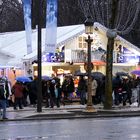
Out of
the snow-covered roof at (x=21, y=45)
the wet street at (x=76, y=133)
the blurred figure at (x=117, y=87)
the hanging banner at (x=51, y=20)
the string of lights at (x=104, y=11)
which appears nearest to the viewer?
the wet street at (x=76, y=133)

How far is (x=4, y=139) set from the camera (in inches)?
635

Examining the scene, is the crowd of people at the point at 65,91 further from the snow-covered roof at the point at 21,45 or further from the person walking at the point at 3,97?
the person walking at the point at 3,97

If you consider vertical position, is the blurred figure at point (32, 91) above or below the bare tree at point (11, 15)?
below

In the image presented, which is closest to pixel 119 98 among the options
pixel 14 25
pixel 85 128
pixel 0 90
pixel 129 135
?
pixel 0 90

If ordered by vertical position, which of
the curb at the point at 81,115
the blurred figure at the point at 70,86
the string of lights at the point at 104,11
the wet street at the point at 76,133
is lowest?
the wet street at the point at 76,133

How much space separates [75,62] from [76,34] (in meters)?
1.89

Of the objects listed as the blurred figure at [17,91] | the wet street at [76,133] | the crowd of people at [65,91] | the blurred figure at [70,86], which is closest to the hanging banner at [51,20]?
the crowd of people at [65,91]

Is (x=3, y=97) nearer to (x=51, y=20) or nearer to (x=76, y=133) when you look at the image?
(x=51, y=20)

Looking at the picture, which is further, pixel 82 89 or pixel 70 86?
pixel 70 86

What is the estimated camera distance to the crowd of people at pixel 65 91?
31.2 m

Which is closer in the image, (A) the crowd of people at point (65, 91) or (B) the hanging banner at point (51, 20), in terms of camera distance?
(B) the hanging banner at point (51, 20)

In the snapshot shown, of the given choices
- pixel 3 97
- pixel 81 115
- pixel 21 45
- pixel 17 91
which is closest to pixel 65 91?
pixel 17 91

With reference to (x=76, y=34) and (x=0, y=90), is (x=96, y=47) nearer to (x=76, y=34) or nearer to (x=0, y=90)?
(x=76, y=34)

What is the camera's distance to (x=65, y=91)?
34.7m
